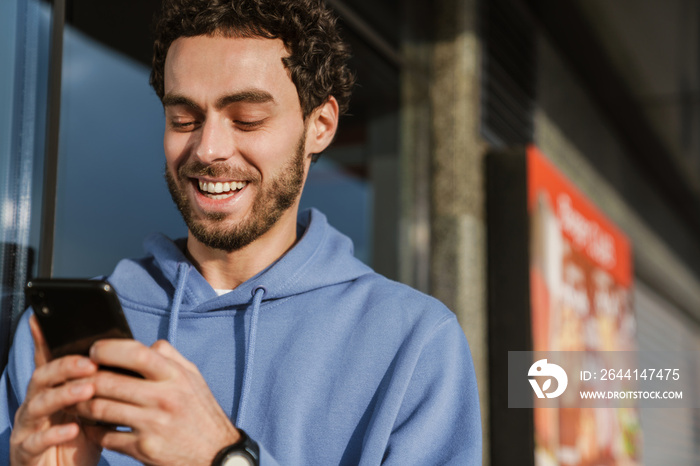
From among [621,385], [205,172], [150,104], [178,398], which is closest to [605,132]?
[621,385]

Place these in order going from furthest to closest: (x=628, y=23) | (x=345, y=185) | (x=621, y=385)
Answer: (x=628, y=23), (x=621, y=385), (x=345, y=185)

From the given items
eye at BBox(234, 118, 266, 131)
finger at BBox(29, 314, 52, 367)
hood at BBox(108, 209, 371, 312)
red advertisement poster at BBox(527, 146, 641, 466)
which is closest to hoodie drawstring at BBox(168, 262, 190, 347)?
hood at BBox(108, 209, 371, 312)

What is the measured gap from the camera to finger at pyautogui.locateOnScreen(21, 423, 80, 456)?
1.01 m

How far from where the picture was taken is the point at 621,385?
4824 millimetres

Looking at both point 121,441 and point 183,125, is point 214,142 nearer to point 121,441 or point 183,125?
point 183,125

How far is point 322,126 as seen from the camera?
69.2 inches

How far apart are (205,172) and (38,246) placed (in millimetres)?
591

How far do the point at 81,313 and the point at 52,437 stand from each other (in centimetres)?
19

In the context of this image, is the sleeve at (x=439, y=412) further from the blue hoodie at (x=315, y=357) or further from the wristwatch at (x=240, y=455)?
the wristwatch at (x=240, y=455)

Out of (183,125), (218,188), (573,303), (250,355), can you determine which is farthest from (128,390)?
(573,303)

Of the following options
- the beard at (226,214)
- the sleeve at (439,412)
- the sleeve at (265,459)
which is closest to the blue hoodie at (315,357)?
the sleeve at (439,412)

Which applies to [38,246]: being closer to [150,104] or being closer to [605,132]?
[150,104]

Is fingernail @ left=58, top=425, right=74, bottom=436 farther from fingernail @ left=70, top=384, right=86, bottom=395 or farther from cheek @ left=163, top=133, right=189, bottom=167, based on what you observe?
cheek @ left=163, top=133, right=189, bottom=167

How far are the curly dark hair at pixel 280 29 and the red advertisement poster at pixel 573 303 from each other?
2119 mm
